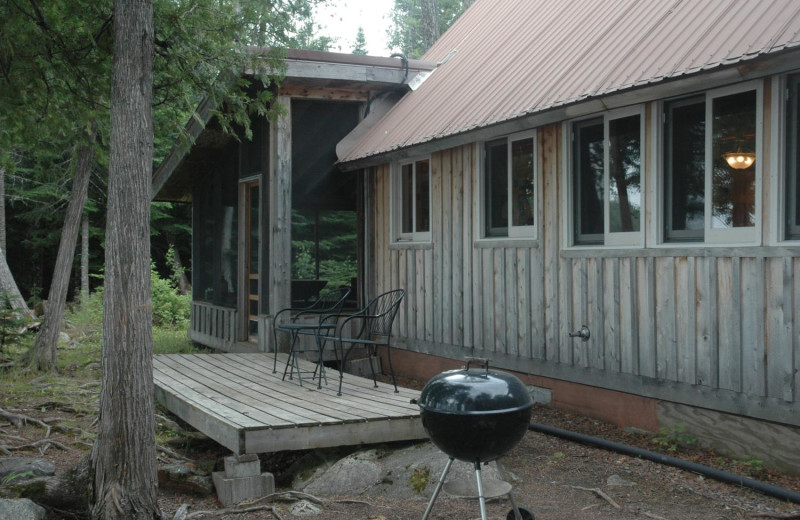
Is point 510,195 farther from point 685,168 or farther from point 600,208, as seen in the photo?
point 685,168

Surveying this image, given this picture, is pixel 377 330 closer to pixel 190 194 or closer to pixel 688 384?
pixel 688 384

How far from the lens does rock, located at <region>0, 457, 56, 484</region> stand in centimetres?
584

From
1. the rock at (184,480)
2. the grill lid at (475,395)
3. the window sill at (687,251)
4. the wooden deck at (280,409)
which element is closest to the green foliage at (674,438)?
the window sill at (687,251)

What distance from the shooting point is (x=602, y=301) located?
682 cm

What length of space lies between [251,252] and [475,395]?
7681 millimetres

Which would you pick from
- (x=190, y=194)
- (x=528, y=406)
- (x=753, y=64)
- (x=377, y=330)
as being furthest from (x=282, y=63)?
(x=190, y=194)

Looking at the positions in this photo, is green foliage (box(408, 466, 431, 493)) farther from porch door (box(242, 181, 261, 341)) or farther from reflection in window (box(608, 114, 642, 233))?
porch door (box(242, 181, 261, 341))

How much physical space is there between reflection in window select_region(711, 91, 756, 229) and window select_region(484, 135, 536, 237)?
2161 millimetres

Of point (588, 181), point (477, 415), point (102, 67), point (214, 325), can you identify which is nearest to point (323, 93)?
point (102, 67)

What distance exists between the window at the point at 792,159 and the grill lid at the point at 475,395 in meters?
2.43

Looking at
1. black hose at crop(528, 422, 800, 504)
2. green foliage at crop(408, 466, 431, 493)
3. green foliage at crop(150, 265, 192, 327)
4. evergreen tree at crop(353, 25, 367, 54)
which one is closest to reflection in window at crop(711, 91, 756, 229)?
black hose at crop(528, 422, 800, 504)

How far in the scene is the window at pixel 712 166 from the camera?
556 centimetres

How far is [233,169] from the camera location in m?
12.0

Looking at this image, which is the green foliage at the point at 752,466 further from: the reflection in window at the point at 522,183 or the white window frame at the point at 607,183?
the reflection in window at the point at 522,183
